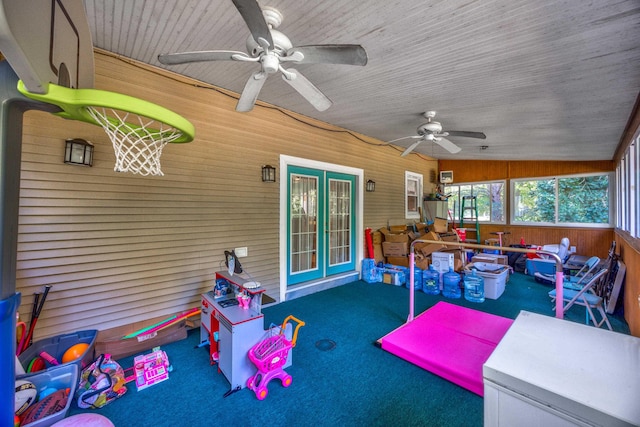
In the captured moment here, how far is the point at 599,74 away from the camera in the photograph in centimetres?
238

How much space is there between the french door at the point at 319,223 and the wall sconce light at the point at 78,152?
249cm

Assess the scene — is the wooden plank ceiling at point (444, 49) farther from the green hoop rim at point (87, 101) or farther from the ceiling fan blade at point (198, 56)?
the green hoop rim at point (87, 101)

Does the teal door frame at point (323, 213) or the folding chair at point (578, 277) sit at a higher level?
the teal door frame at point (323, 213)

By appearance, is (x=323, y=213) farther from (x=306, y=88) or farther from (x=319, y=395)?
(x=319, y=395)

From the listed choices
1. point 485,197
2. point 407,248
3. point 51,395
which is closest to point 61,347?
point 51,395

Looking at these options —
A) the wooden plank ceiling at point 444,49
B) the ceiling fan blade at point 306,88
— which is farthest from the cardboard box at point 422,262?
the ceiling fan blade at point 306,88

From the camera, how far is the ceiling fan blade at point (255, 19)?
4.58 feet

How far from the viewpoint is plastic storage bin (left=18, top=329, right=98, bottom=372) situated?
2102mm

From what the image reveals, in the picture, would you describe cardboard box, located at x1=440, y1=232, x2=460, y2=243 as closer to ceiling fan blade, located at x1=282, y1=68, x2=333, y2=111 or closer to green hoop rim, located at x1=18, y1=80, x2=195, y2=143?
ceiling fan blade, located at x1=282, y1=68, x2=333, y2=111

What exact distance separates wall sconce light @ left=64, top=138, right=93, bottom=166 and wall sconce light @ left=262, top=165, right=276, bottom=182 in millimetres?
1934

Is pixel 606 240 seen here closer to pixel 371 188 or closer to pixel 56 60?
pixel 371 188

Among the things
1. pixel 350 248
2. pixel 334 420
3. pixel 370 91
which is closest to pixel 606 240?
pixel 350 248

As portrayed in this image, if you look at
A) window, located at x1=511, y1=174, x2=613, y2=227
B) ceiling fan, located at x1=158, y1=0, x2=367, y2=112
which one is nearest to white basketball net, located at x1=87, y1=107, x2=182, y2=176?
ceiling fan, located at x1=158, y1=0, x2=367, y2=112

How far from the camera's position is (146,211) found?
288 centimetres
